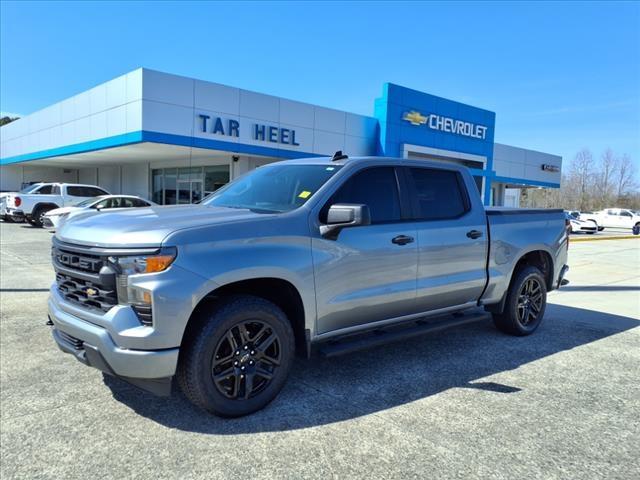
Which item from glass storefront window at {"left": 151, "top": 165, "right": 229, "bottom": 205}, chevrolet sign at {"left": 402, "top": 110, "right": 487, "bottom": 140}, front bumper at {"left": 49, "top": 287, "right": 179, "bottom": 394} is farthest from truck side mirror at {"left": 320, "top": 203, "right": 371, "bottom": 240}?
chevrolet sign at {"left": 402, "top": 110, "right": 487, "bottom": 140}

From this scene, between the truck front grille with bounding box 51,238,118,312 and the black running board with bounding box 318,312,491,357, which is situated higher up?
the truck front grille with bounding box 51,238,118,312

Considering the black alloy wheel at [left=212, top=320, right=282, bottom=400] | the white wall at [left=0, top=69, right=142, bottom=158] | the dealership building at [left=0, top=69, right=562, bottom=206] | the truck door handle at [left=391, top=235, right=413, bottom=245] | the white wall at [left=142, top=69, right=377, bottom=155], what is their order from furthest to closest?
the dealership building at [left=0, top=69, right=562, bottom=206] → the white wall at [left=0, top=69, right=142, bottom=158] → the white wall at [left=142, top=69, right=377, bottom=155] → the truck door handle at [left=391, top=235, right=413, bottom=245] → the black alloy wheel at [left=212, top=320, right=282, bottom=400]

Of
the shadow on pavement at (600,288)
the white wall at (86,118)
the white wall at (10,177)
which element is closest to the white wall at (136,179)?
the white wall at (86,118)

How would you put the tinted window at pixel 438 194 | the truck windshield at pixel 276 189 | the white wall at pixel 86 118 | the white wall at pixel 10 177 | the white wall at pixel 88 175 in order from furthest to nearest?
the white wall at pixel 10 177, the white wall at pixel 88 175, the white wall at pixel 86 118, the tinted window at pixel 438 194, the truck windshield at pixel 276 189

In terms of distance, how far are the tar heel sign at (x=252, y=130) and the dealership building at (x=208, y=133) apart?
0.04m

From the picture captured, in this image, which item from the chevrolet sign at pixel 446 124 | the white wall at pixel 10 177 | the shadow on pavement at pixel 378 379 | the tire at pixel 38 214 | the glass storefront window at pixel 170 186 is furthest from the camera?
the white wall at pixel 10 177

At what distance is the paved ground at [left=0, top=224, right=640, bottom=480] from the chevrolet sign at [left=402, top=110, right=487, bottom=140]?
22.0m

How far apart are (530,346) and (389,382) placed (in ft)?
7.04

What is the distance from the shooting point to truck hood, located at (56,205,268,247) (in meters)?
3.02

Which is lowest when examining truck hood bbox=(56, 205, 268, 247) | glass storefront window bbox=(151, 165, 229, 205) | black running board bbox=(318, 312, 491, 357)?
black running board bbox=(318, 312, 491, 357)

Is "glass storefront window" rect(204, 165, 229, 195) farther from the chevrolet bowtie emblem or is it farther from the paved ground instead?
the paved ground

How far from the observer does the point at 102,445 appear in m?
3.02

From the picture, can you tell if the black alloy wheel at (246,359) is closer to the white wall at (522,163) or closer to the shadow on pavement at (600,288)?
the shadow on pavement at (600,288)

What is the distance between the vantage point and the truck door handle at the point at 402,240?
416 cm
